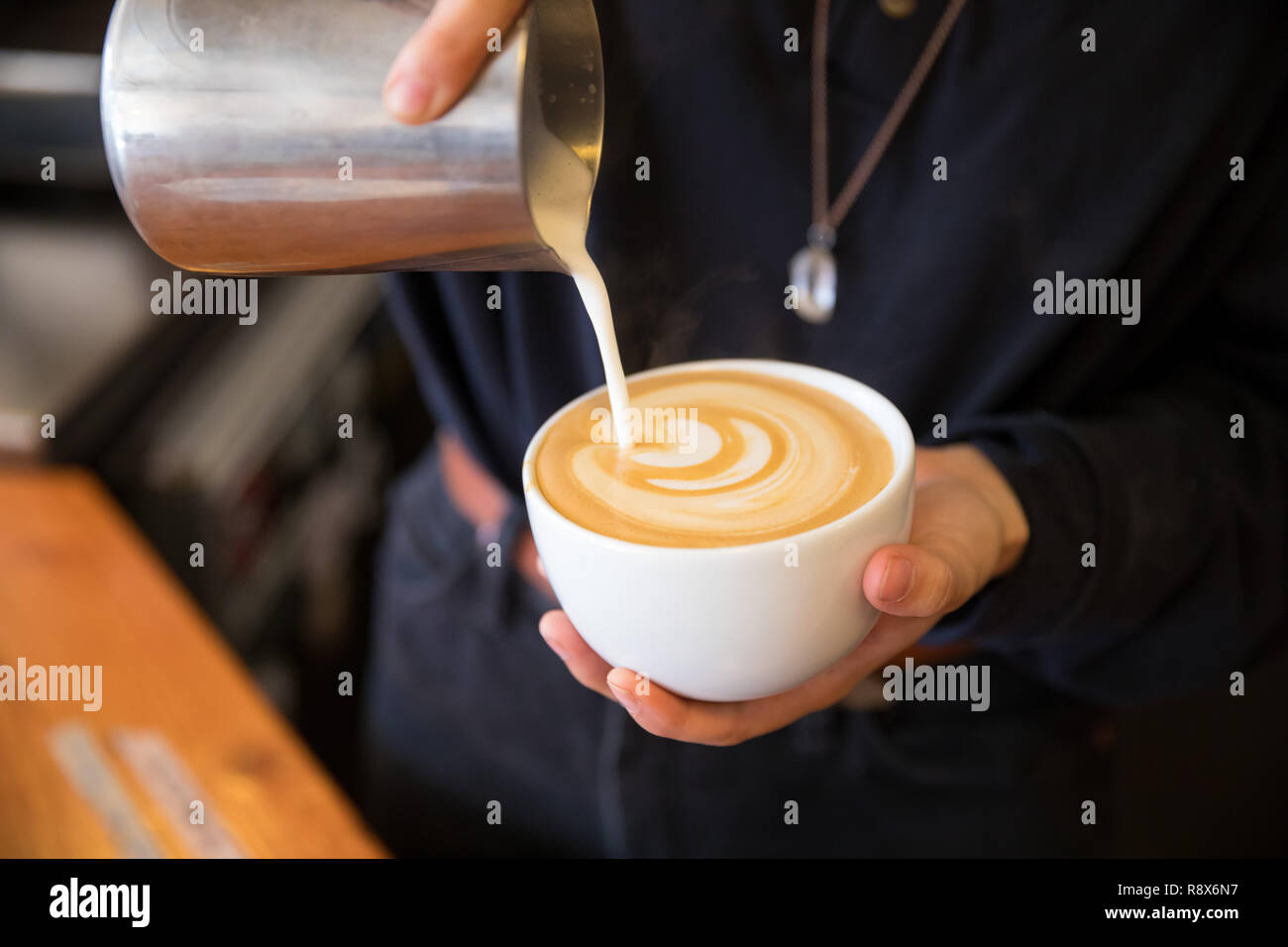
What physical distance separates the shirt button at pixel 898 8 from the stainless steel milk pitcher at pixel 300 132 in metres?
0.41

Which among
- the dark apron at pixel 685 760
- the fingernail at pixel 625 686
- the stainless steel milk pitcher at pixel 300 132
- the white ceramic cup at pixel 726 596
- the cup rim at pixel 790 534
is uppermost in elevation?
the stainless steel milk pitcher at pixel 300 132

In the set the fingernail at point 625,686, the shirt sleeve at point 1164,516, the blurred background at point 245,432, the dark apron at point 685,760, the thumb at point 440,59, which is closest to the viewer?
the thumb at point 440,59

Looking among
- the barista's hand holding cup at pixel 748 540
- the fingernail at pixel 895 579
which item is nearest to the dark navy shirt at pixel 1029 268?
the barista's hand holding cup at pixel 748 540

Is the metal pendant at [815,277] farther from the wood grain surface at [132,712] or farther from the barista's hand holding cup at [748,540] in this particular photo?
the wood grain surface at [132,712]

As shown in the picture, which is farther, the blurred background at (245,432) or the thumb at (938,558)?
the blurred background at (245,432)

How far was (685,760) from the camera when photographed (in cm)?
116

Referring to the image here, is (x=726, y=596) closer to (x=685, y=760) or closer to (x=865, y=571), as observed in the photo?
(x=865, y=571)

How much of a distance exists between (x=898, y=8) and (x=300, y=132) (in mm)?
554

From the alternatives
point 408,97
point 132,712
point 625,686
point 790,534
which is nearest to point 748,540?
point 790,534

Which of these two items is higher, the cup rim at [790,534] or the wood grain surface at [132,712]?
the cup rim at [790,534]

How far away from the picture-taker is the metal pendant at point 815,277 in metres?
0.99

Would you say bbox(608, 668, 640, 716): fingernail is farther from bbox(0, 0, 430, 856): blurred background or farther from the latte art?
bbox(0, 0, 430, 856): blurred background

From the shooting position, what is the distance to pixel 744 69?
94 centimetres
